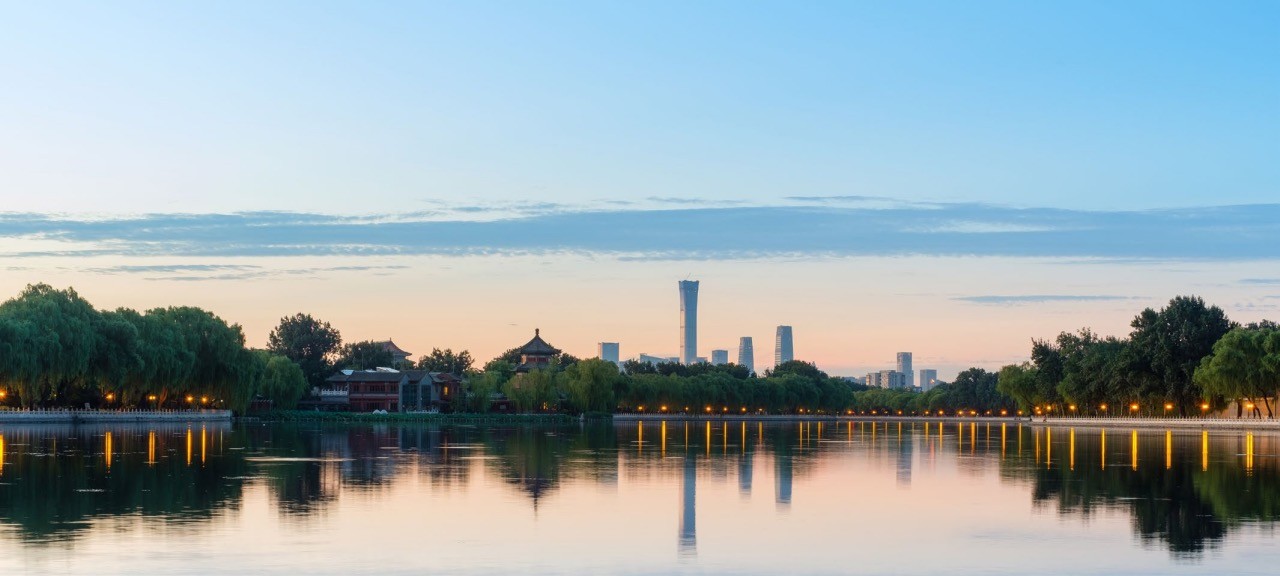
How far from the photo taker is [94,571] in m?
18.1

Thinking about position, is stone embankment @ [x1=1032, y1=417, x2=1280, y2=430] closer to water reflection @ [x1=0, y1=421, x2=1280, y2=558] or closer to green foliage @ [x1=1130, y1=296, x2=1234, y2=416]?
green foliage @ [x1=1130, y1=296, x2=1234, y2=416]

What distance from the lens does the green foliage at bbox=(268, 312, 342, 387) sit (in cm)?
17588

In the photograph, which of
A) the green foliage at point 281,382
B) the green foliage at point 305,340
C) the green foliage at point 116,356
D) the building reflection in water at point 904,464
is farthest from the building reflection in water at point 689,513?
the green foliage at point 305,340

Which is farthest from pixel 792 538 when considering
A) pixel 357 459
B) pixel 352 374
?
pixel 352 374

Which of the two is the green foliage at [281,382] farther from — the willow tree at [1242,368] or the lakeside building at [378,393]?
the willow tree at [1242,368]

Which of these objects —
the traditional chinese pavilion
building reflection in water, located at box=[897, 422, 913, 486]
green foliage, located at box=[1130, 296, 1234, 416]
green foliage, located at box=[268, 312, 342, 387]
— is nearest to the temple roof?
the traditional chinese pavilion

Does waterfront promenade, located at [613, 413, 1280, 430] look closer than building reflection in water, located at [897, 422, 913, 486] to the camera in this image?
No

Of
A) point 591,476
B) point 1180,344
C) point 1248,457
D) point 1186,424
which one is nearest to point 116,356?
point 591,476

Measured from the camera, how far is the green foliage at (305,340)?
577ft

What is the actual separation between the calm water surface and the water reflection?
125mm

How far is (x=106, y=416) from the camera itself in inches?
3927

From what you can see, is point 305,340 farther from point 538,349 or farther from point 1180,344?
point 1180,344

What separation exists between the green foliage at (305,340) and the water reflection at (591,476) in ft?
377

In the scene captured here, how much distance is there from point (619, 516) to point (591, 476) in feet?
37.6
